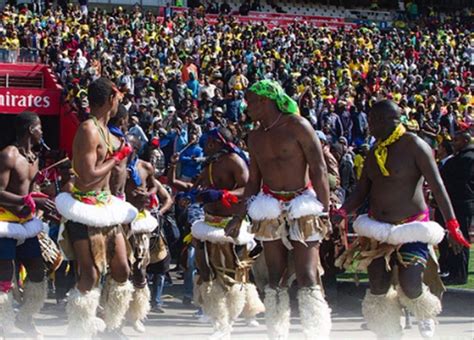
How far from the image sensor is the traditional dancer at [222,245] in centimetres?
799

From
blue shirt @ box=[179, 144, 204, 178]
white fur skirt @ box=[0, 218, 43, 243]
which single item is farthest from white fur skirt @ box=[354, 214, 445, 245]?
blue shirt @ box=[179, 144, 204, 178]

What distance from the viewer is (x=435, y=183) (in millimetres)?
6637

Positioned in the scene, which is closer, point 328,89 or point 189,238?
point 189,238

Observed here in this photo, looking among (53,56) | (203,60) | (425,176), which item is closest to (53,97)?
(53,56)

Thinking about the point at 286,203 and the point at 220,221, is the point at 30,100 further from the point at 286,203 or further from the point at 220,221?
the point at 286,203

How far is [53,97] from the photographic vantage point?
22984 mm

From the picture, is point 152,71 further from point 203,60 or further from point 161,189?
point 161,189

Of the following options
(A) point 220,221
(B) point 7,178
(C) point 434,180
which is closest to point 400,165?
(C) point 434,180

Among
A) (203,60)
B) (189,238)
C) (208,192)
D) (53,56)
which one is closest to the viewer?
(208,192)

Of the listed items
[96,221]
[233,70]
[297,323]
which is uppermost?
[96,221]

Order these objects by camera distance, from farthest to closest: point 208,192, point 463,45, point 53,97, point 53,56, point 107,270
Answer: point 463,45, point 53,56, point 53,97, point 208,192, point 107,270

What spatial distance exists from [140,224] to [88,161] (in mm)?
1787

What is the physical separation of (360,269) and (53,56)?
1911 centimetres

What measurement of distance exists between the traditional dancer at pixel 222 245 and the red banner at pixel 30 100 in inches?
602
